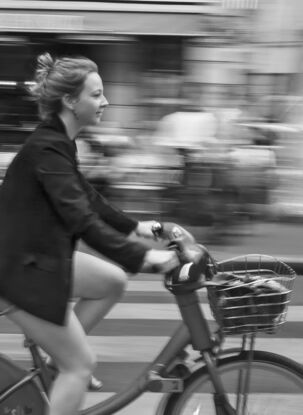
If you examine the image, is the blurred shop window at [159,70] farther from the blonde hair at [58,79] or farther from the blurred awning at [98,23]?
the blonde hair at [58,79]

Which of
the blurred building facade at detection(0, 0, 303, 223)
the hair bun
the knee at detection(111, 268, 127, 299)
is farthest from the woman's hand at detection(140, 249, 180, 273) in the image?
the blurred building facade at detection(0, 0, 303, 223)

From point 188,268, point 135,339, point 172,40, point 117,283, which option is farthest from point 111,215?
point 172,40

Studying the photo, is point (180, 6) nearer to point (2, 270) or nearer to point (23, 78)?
point (23, 78)

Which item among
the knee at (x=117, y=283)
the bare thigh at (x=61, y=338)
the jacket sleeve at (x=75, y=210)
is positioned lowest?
the bare thigh at (x=61, y=338)

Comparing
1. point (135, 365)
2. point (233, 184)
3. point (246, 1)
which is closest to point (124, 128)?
point (246, 1)

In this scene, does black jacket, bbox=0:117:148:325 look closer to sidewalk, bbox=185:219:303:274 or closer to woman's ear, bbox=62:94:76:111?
woman's ear, bbox=62:94:76:111

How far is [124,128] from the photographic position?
13062 millimetres

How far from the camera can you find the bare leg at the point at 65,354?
3059 mm

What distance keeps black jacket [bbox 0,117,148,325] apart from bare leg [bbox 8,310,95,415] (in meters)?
0.06

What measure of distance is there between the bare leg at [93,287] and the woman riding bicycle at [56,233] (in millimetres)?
132

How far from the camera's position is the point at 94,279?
3.28 metres

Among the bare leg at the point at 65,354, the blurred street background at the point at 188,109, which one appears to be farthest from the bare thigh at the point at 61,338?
the blurred street background at the point at 188,109

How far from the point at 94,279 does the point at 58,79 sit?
27.3 inches

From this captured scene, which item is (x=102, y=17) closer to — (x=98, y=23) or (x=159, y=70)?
(x=98, y=23)
